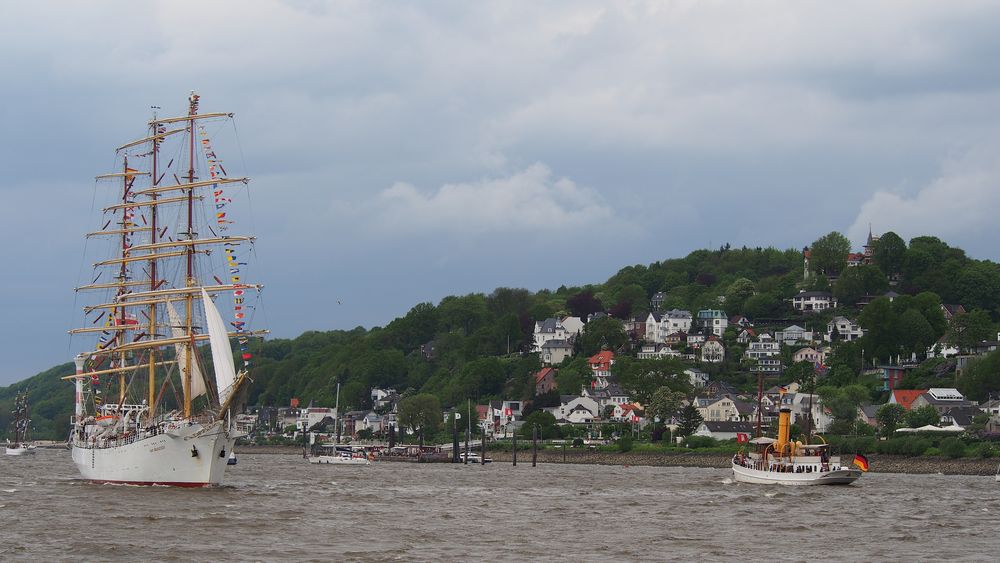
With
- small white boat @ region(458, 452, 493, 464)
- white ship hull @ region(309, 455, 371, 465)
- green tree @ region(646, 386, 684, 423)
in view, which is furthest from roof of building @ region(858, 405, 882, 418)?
white ship hull @ region(309, 455, 371, 465)

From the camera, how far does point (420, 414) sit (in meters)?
177

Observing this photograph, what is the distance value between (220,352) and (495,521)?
25.5 m

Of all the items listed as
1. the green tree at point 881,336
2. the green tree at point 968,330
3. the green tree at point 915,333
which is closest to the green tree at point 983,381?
the green tree at point 968,330

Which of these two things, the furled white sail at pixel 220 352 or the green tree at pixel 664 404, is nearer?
the furled white sail at pixel 220 352

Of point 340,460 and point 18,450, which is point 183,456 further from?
point 18,450

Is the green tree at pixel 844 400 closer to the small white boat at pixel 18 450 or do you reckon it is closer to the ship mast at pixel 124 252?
the ship mast at pixel 124 252

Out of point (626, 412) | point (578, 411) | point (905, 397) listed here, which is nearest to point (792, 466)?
point (905, 397)

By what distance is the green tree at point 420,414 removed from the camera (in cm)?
17750

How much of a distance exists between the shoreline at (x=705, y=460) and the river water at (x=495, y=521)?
2180 centimetres

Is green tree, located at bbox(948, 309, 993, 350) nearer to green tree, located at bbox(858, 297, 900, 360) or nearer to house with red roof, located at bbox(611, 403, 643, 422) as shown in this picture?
green tree, located at bbox(858, 297, 900, 360)

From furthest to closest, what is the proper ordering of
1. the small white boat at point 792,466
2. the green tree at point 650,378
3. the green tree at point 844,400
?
the green tree at point 650,378, the green tree at point 844,400, the small white boat at point 792,466

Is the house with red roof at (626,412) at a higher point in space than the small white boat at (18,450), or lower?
higher

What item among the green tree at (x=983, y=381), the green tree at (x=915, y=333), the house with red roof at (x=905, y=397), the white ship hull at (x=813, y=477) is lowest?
the white ship hull at (x=813, y=477)

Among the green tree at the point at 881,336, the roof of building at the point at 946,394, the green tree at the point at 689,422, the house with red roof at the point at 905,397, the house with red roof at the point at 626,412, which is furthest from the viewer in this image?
the green tree at the point at 881,336
